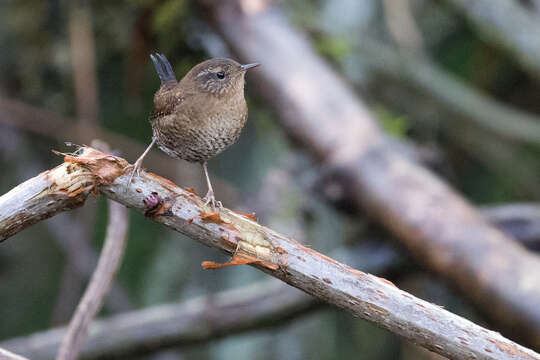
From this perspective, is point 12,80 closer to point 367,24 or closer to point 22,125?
point 22,125

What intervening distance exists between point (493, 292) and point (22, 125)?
3024 millimetres

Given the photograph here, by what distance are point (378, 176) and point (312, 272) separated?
5.91ft

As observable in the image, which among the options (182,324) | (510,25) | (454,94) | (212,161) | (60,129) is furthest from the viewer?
(212,161)

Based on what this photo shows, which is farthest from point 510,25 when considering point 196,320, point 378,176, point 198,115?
point 198,115

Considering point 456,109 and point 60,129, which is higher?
point 456,109

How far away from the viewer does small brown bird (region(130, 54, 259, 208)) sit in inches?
60.5

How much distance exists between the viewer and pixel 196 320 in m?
3.37

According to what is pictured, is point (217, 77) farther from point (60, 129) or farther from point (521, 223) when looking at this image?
point (60, 129)

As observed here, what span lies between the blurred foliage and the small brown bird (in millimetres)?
1512

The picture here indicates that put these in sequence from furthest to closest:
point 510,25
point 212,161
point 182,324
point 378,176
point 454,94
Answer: point 212,161 < point 454,94 < point 510,25 < point 182,324 < point 378,176

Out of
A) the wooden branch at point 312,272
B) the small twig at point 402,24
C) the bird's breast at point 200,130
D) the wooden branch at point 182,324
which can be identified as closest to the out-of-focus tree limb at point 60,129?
the wooden branch at point 182,324

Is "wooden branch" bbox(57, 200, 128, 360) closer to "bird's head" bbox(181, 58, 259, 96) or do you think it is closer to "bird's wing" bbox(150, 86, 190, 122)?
"bird's wing" bbox(150, 86, 190, 122)

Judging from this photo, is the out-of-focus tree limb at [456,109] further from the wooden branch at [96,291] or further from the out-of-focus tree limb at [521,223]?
the wooden branch at [96,291]

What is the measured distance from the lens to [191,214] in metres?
1.27
